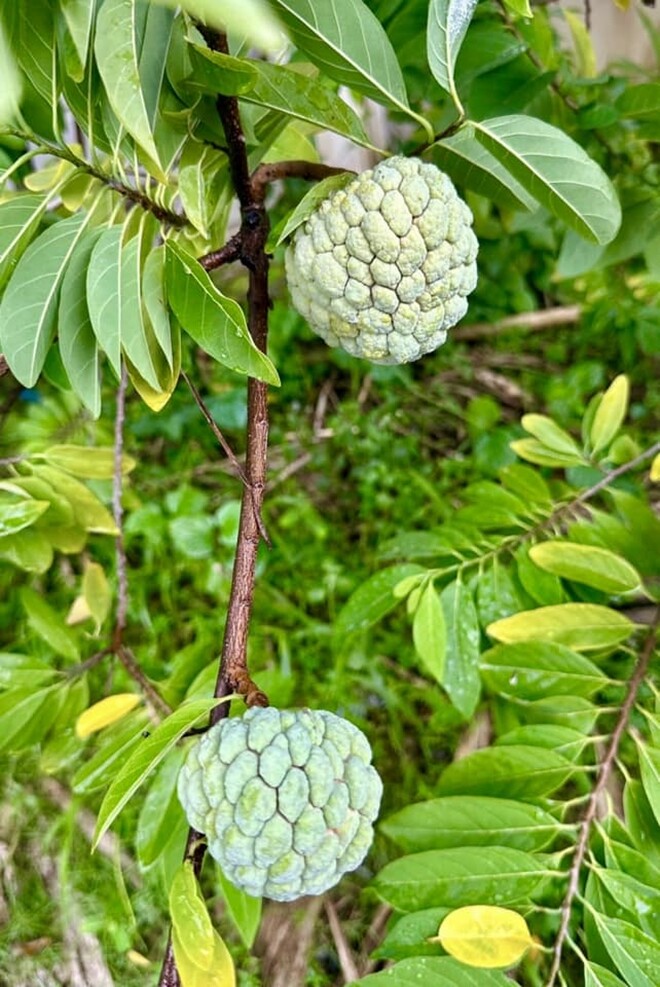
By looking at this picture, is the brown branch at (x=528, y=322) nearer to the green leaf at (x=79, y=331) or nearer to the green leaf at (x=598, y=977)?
the green leaf at (x=79, y=331)

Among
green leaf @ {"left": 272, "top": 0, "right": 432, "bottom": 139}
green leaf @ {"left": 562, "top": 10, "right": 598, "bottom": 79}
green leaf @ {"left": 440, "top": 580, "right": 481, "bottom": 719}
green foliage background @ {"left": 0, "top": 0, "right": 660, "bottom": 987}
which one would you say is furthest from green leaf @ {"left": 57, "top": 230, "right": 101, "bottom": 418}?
green leaf @ {"left": 562, "top": 10, "right": 598, "bottom": 79}

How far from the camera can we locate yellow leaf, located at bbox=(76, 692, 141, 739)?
45.7 inches

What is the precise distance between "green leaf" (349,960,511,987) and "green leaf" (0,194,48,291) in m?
0.87

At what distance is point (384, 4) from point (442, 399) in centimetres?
132

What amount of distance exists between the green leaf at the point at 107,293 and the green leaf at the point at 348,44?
0.89 ft

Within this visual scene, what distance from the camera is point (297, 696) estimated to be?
1.87m

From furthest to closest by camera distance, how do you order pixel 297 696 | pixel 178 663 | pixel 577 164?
1. pixel 297 696
2. pixel 178 663
3. pixel 577 164

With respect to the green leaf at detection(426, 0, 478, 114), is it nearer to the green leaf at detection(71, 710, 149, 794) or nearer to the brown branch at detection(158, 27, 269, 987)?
the brown branch at detection(158, 27, 269, 987)

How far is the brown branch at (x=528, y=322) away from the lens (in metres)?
2.29

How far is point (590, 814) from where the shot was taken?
1023mm

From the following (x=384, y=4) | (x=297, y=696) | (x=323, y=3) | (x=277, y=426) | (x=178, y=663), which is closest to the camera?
(x=323, y=3)

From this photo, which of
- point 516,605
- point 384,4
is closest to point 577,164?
point 384,4

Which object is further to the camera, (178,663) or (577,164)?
(178,663)

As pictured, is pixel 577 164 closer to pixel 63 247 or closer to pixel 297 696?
pixel 63 247
